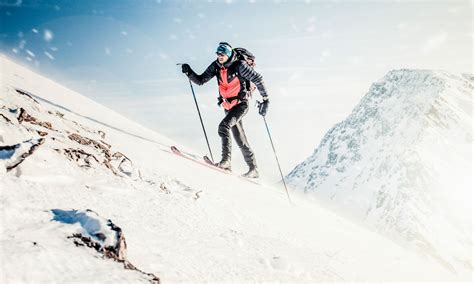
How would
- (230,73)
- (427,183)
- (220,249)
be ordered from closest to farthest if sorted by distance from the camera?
1. (220,249)
2. (230,73)
3. (427,183)

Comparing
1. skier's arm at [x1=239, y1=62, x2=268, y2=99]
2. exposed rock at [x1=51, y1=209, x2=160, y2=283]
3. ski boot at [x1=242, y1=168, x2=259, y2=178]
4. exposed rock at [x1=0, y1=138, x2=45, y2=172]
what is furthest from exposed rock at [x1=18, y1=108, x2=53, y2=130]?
ski boot at [x1=242, y1=168, x2=259, y2=178]

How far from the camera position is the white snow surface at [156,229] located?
6.77ft

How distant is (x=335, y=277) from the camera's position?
3164mm

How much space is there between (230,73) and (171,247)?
568cm

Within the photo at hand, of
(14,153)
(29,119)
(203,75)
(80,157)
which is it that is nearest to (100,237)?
(14,153)

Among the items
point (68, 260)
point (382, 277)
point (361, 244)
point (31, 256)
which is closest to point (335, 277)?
point (382, 277)

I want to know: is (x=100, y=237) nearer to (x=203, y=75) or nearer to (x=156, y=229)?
(x=156, y=229)

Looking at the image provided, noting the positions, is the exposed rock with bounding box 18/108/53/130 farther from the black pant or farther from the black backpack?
the black backpack

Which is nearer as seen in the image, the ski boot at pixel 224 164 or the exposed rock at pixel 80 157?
the exposed rock at pixel 80 157

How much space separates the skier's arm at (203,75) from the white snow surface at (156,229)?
355 centimetres

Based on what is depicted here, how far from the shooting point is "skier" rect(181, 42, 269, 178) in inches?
307

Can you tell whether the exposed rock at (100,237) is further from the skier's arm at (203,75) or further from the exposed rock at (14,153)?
the skier's arm at (203,75)

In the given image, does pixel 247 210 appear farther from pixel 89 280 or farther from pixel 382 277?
pixel 89 280

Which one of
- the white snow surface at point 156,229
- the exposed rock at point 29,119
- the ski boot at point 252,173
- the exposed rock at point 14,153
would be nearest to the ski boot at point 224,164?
the ski boot at point 252,173
